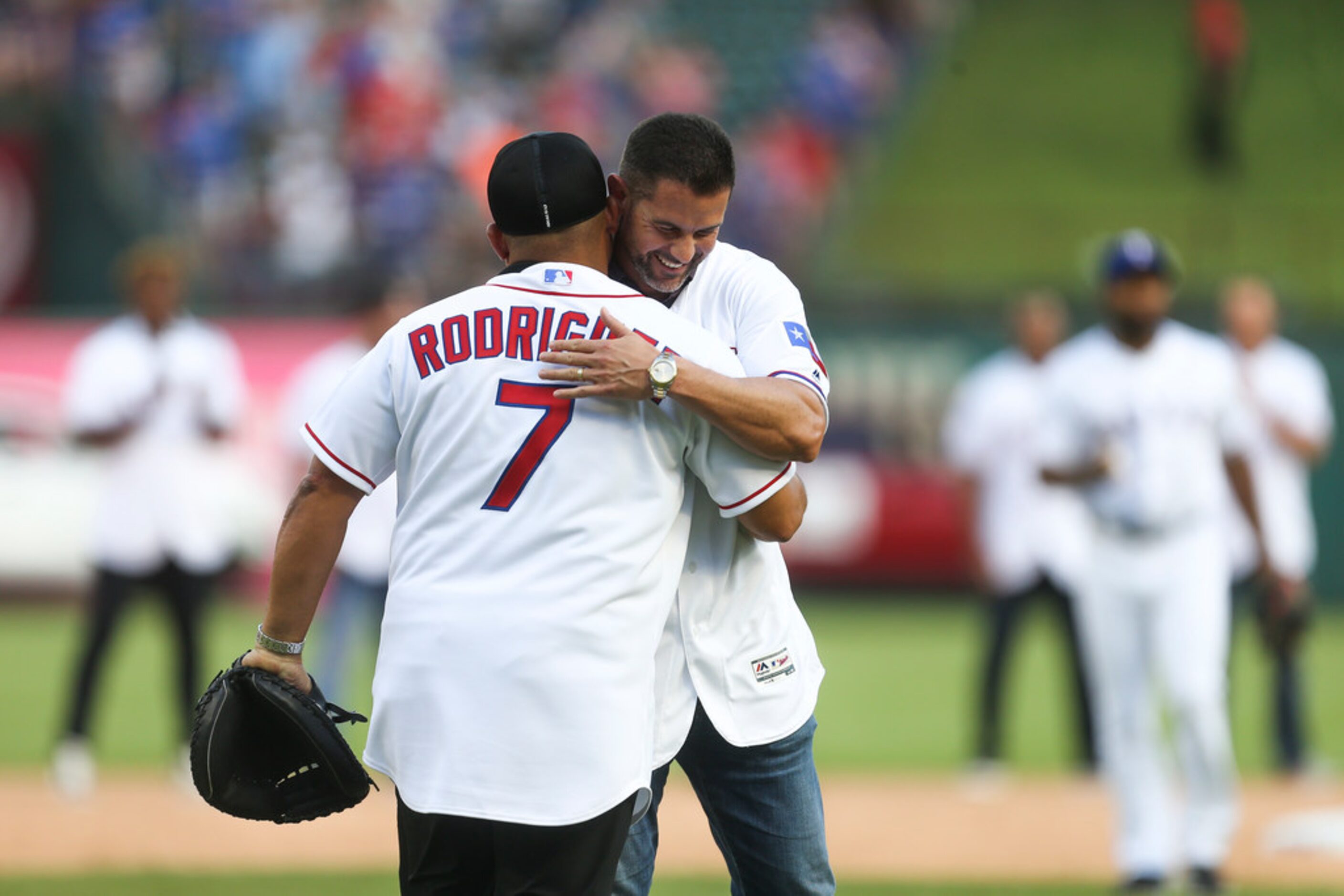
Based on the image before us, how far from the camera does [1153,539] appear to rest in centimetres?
722

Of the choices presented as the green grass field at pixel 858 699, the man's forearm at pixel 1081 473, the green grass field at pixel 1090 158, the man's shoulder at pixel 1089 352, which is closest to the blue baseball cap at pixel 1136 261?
the man's shoulder at pixel 1089 352

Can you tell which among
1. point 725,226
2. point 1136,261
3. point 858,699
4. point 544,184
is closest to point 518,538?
point 544,184

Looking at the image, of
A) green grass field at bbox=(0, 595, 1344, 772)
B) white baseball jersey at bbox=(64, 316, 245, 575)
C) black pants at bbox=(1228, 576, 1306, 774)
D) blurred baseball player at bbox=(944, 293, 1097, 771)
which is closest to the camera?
white baseball jersey at bbox=(64, 316, 245, 575)

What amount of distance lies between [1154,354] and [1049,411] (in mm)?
823

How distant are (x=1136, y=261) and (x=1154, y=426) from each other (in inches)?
27.2

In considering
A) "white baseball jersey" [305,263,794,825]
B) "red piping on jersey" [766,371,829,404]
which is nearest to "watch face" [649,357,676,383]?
"white baseball jersey" [305,263,794,825]

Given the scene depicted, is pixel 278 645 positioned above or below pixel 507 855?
above

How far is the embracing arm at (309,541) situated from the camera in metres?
3.53

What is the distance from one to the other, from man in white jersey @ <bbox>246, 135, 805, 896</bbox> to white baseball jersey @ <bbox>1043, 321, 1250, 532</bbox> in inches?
158

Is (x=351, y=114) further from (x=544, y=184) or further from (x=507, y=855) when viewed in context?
(x=507, y=855)

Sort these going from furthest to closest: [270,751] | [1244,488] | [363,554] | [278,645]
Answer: [363,554] < [1244,488] < [270,751] < [278,645]

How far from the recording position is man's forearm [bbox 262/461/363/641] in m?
3.53

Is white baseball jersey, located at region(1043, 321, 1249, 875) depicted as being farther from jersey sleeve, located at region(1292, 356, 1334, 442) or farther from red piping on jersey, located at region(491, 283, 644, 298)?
red piping on jersey, located at region(491, 283, 644, 298)

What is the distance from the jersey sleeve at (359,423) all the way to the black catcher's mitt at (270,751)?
0.48m
